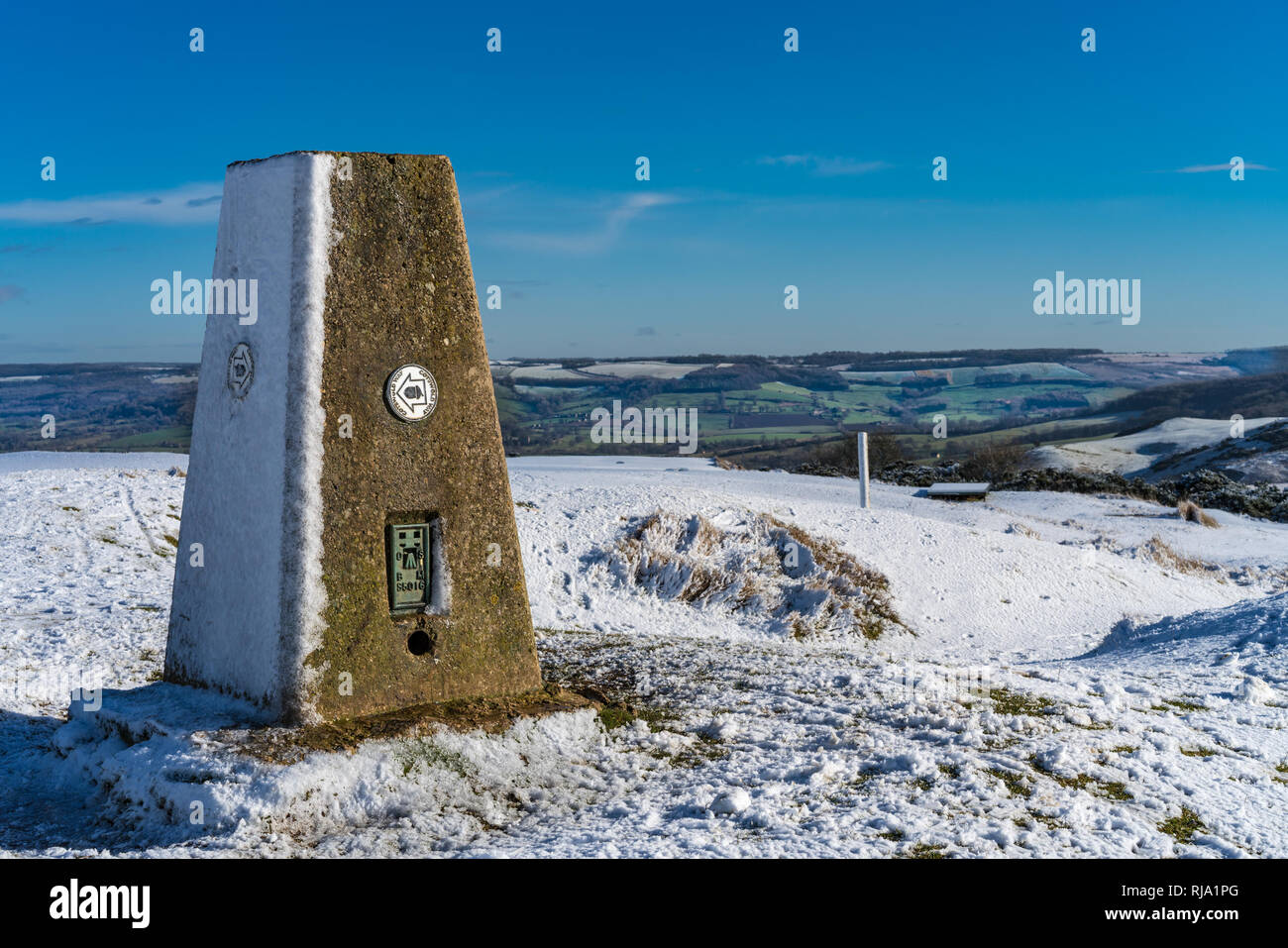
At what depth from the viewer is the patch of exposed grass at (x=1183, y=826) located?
13.9 ft

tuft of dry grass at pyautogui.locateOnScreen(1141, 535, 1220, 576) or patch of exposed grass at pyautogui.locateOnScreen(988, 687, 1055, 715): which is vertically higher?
patch of exposed grass at pyautogui.locateOnScreen(988, 687, 1055, 715)

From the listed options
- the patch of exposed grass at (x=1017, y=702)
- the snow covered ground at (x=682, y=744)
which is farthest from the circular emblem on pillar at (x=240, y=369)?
the patch of exposed grass at (x=1017, y=702)

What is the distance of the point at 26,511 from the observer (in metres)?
10.9

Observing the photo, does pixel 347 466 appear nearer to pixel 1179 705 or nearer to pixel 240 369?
pixel 240 369

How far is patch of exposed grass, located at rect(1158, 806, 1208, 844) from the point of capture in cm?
423

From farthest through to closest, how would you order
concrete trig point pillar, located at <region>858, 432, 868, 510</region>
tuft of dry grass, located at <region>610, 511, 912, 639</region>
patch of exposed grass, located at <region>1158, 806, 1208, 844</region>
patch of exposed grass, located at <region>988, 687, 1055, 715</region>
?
concrete trig point pillar, located at <region>858, 432, 868, 510</region> < tuft of dry grass, located at <region>610, 511, 912, 639</region> < patch of exposed grass, located at <region>988, 687, 1055, 715</region> < patch of exposed grass, located at <region>1158, 806, 1208, 844</region>

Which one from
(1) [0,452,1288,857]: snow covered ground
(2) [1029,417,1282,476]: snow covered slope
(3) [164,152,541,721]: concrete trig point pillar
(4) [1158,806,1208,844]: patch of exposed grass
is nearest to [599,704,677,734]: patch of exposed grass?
(1) [0,452,1288,857]: snow covered ground

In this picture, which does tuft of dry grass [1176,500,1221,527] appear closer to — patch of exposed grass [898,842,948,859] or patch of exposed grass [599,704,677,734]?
patch of exposed grass [599,704,677,734]

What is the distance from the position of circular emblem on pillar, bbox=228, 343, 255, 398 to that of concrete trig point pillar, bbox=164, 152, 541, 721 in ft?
0.05

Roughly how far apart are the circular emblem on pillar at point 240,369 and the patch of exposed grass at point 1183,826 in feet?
15.0

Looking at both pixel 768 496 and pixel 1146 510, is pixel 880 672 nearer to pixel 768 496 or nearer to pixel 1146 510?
pixel 768 496

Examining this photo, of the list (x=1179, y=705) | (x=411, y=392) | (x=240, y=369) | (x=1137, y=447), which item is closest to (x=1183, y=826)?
(x=1179, y=705)

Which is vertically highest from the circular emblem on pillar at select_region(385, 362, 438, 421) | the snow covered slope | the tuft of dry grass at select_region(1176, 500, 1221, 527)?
the circular emblem on pillar at select_region(385, 362, 438, 421)

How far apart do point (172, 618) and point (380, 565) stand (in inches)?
57.9
